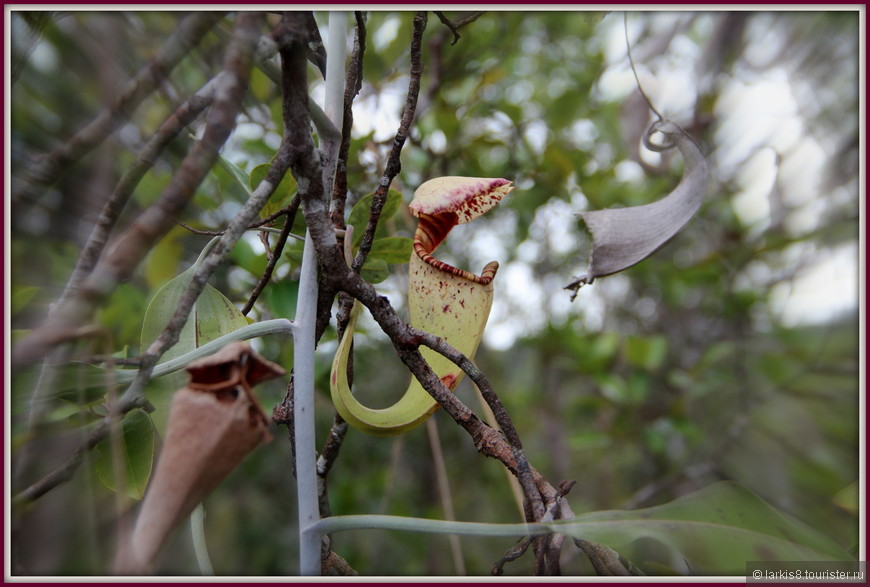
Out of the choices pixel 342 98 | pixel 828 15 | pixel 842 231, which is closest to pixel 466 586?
pixel 342 98

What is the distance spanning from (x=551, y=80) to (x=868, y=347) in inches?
59.0

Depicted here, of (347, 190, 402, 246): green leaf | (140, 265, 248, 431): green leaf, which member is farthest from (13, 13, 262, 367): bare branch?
(347, 190, 402, 246): green leaf

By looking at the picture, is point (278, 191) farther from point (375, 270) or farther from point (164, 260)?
point (164, 260)

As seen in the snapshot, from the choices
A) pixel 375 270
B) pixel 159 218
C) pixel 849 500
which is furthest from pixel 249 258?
pixel 849 500

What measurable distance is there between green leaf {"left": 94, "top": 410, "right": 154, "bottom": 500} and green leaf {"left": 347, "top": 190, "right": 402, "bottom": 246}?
0.77 feet

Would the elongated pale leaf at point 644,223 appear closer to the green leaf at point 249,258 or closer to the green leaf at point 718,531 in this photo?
the green leaf at point 718,531

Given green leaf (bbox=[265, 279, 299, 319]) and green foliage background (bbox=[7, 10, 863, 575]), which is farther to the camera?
green leaf (bbox=[265, 279, 299, 319])

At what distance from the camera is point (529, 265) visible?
2055 millimetres

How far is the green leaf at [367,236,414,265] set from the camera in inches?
21.8

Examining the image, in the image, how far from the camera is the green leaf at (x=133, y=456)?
428 millimetres

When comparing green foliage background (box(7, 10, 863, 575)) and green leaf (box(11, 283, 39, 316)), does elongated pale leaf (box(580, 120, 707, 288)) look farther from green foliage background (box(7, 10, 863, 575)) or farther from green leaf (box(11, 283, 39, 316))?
green leaf (box(11, 283, 39, 316))

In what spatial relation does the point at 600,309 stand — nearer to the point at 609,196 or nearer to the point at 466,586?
the point at 609,196

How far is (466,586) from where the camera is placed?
38 centimetres

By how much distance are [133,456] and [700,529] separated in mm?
411
